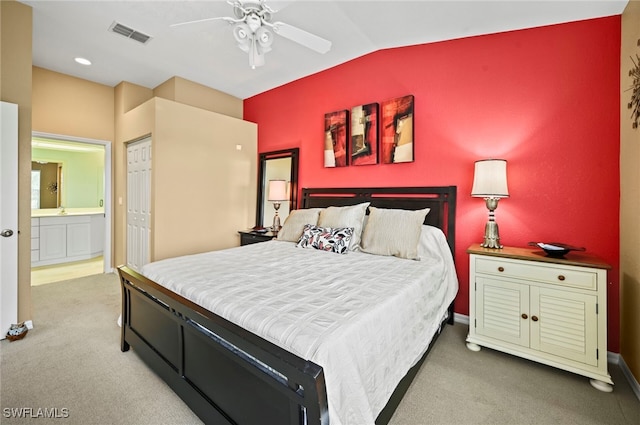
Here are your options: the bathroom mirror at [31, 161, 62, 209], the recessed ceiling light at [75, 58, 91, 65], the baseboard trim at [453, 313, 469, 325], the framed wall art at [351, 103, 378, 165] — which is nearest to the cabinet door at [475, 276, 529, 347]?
the baseboard trim at [453, 313, 469, 325]

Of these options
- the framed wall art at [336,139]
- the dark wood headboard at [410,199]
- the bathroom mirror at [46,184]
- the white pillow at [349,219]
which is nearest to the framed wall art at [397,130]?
the dark wood headboard at [410,199]

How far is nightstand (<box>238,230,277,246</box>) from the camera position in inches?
154

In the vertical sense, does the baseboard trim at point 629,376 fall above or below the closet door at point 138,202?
below

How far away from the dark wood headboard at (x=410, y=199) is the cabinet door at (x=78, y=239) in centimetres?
501

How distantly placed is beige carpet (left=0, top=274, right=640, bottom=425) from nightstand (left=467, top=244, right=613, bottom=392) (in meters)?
0.14

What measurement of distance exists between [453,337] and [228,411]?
2.11m

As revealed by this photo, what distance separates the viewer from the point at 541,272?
210 cm

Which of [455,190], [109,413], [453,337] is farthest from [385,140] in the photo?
[109,413]

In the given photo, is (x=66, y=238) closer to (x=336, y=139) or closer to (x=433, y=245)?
(x=336, y=139)

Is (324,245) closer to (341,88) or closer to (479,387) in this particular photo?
(479,387)

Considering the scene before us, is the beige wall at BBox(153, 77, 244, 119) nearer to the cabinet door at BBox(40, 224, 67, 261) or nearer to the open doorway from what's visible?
the open doorway

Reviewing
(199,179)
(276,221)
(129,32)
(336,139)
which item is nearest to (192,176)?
(199,179)

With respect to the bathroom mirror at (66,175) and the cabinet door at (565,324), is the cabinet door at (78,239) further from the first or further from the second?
the cabinet door at (565,324)

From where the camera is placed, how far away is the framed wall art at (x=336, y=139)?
3.67 metres
